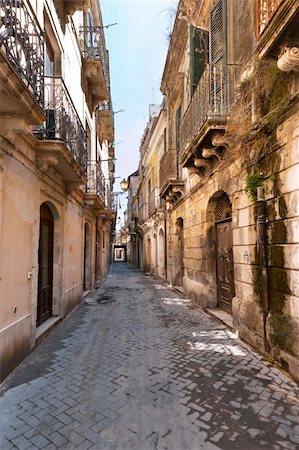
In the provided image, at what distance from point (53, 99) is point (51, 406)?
5.23m

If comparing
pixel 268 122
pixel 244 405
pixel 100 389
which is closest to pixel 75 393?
pixel 100 389

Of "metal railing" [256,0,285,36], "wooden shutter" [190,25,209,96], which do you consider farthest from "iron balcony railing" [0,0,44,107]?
"wooden shutter" [190,25,209,96]

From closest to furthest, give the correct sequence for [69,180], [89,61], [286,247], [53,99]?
[286,247] < [53,99] < [69,180] < [89,61]

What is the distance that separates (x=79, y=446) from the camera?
2.38m

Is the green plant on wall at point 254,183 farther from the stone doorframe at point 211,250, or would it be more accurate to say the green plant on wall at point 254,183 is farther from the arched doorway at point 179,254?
the arched doorway at point 179,254

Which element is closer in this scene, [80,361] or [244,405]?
[244,405]

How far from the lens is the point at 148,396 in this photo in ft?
10.5

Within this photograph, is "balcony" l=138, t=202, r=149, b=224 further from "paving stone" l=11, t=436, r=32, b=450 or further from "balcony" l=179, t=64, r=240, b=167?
"paving stone" l=11, t=436, r=32, b=450

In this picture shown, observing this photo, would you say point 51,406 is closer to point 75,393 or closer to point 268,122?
point 75,393

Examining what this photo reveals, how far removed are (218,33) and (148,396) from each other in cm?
722

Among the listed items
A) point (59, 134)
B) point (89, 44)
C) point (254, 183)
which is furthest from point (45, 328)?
point (89, 44)

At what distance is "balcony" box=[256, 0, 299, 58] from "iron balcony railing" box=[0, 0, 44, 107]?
2.87 m

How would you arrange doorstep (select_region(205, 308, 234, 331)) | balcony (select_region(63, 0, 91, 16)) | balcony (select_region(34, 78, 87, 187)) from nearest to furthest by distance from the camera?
balcony (select_region(34, 78, 87, 187))
doorstep (select_region(205, 308, 234, 331))
balcony (select_region(63, 0, 91, 16))

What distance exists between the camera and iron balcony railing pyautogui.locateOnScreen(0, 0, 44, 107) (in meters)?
3.11
